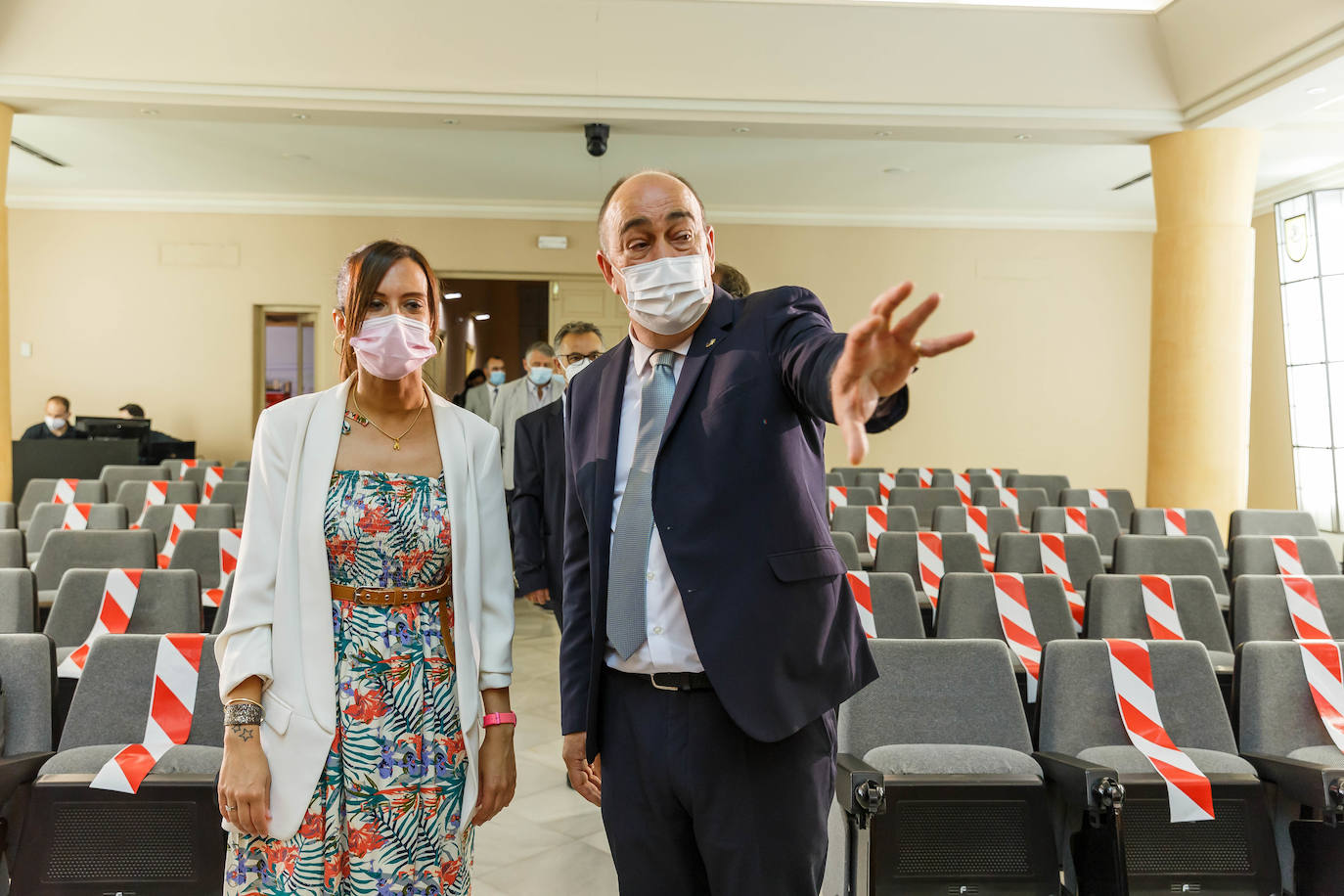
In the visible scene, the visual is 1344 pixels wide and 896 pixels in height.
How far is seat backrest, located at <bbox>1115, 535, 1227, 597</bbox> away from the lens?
5129 millimetres

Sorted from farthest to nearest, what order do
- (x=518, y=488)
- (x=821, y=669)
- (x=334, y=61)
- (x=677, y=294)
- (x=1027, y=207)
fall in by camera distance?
1. (x=1027, y=207)
2. (x=334, y=61)
3. (x=518, y=488)
4. (x=677, y=294)
5. (x=821, y=669)

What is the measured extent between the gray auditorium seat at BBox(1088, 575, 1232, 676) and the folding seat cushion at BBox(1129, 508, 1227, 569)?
277 cm

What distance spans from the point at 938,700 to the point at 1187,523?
4679 mm

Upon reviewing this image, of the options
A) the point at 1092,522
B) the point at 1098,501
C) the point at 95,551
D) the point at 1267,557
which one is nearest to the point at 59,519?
the point at 95,551

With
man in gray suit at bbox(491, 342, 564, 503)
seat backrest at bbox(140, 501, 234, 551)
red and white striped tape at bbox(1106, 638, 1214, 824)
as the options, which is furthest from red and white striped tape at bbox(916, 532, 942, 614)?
seat backrest at bbox(140, 501, 234, 551)

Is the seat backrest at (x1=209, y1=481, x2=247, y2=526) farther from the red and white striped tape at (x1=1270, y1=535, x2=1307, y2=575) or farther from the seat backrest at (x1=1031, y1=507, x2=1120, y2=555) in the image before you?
the red and white striped tape at (x1=1270, y1=535, x2=1307, y2=575)

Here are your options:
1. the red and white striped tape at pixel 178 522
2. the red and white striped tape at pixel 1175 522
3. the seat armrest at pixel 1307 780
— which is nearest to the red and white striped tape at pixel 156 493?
the red and white striped tape at pixel 178 522

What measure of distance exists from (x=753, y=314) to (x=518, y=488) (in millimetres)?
2570

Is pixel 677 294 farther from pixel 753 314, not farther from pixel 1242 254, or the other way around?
pixel 1242 254

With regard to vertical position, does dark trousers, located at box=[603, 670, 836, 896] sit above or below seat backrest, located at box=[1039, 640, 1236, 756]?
above

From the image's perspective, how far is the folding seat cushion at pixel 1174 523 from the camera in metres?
6.53

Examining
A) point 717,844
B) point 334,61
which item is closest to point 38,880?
point 717,844

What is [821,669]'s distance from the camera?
1.36 meters

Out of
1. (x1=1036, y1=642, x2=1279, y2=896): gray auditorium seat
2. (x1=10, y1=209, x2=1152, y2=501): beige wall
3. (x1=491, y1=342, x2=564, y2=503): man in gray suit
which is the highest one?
(x1=10, y1=209, x2=1152, y2=501): beige wall
